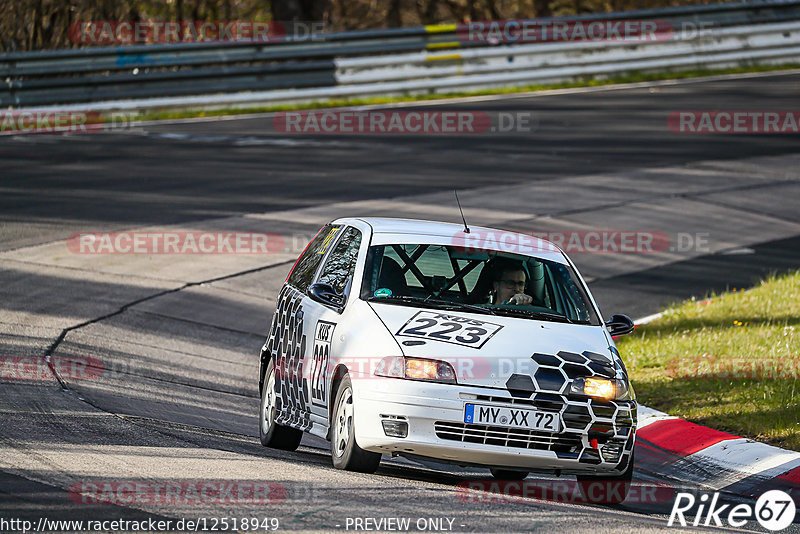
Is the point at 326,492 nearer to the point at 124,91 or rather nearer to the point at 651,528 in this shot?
the point at 651,528

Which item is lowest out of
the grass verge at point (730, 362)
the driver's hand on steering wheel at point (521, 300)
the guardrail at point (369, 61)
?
the grass verge at point (730, 362)

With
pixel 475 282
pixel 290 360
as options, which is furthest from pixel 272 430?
pixel 475 282

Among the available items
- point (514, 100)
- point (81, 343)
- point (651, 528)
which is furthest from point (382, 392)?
point (514, 100)

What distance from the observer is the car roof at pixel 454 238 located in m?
8.47

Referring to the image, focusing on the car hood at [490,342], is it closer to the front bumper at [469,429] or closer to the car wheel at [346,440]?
the front bumper at [469,429]

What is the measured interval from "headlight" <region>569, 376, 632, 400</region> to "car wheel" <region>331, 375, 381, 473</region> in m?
1.23

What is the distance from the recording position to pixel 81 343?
11.1 metres

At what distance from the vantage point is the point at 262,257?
50.5ft

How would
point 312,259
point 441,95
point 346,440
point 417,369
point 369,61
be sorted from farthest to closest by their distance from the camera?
1. point 441,95
2. point 369,61
3. point 312,259
4. point 346,440
5. point 417,369

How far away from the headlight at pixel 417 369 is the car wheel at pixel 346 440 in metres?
0.31

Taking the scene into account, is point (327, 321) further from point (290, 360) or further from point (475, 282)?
point (475, 282)

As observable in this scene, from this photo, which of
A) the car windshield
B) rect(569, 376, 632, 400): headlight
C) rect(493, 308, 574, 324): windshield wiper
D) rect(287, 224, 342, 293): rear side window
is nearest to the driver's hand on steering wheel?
the car windshield

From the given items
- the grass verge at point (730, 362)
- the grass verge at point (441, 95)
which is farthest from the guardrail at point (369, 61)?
the grass verge at point (730, 362)

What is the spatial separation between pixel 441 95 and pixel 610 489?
2059 cm
